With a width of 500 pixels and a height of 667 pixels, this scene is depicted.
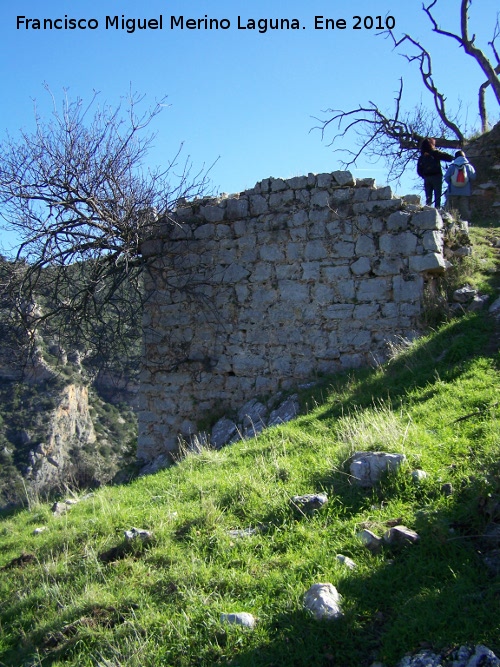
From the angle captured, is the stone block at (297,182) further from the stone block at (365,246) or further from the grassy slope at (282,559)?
the grassy slope at (282,559)

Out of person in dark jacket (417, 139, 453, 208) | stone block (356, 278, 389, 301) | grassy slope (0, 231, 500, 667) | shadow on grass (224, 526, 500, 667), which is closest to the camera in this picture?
shadow on grass (224, 526, 500, 667)

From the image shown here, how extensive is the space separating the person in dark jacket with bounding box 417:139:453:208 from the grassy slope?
14.8 feet

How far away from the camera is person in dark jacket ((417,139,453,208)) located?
31.1 ft

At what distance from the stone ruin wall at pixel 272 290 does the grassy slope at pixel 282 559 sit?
203cm

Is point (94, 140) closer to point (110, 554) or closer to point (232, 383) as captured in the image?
point (232, 383)

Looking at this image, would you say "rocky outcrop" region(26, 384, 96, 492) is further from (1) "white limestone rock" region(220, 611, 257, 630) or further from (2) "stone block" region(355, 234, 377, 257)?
(1) "white limestone rock" region(220, 611, 257, 630)

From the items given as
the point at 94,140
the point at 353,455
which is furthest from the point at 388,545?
the point at 94,140

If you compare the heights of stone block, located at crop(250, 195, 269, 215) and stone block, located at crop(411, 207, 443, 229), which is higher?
stone block, located at crop(250, 195, 269, 215)

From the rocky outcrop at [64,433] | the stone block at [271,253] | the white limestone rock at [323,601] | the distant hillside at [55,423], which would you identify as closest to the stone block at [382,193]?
the stone block at [271,253]

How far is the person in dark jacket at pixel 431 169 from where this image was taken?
9.48m

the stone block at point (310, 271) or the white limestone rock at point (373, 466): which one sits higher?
the stone block at point (310, 271)

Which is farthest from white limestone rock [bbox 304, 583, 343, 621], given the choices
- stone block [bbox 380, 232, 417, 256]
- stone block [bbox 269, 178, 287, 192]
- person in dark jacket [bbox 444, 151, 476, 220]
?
person in dark jacket [bbox 444, 151, 476, 220]

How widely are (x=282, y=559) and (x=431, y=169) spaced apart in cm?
735

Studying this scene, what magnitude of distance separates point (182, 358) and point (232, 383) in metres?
0.83
